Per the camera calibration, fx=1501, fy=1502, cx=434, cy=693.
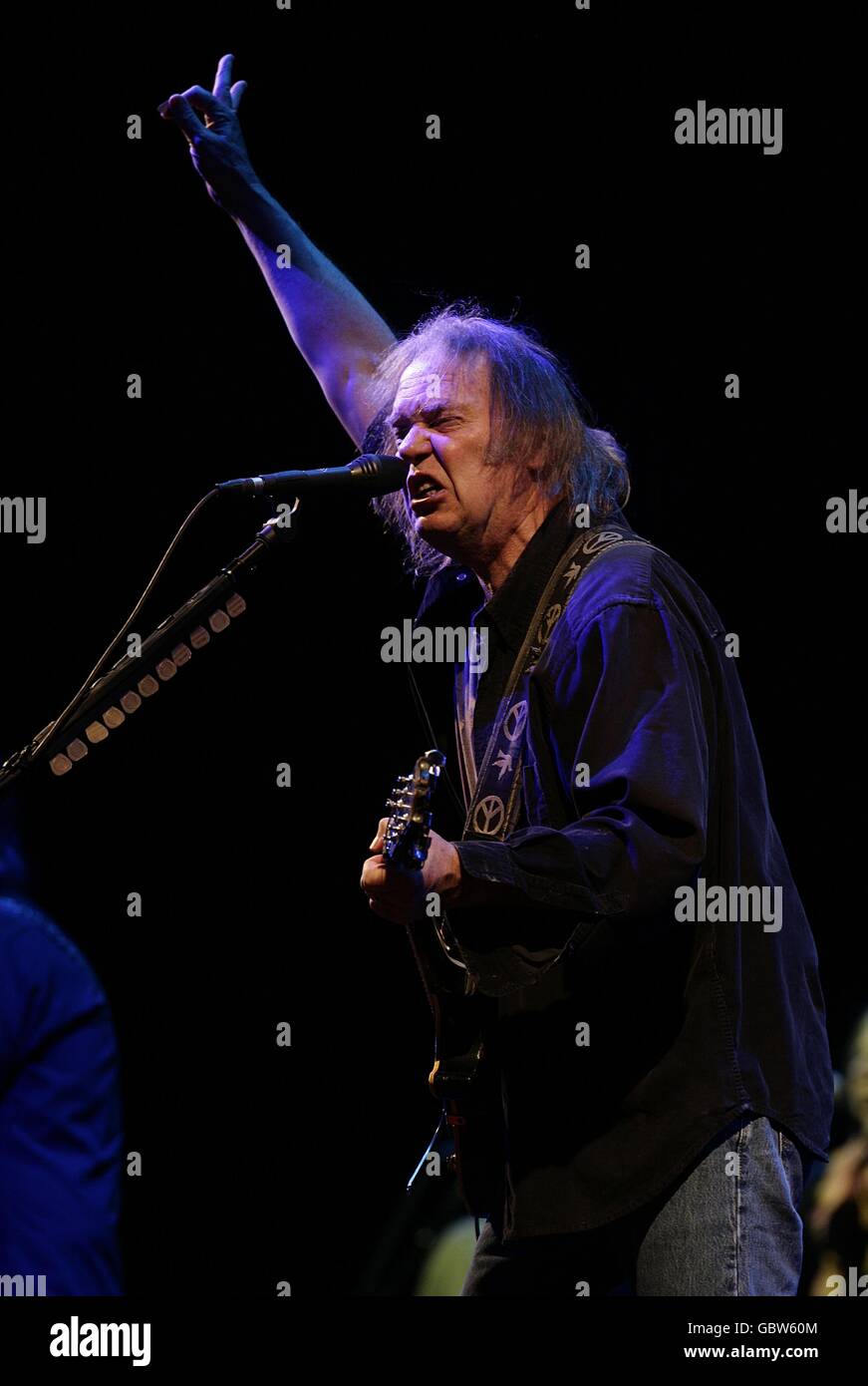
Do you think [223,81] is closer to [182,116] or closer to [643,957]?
[182,116]

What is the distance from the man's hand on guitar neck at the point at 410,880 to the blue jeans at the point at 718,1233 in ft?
1.95

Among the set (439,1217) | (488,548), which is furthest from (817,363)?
(439,1217)

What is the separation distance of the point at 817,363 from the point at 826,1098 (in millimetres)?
1770

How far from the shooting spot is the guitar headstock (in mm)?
1720

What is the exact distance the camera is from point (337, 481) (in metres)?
2.27

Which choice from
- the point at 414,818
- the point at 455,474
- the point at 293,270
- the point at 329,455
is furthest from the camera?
the point at 329,455

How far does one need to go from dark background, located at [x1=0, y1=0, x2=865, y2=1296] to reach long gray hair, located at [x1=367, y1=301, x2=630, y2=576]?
0.56 meters

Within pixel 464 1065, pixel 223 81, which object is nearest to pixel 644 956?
pixel 464 1065

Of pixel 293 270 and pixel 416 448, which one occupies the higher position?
pixel 293 270

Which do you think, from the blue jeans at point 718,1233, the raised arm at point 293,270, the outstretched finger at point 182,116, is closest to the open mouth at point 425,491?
the raised arm at point 293,270

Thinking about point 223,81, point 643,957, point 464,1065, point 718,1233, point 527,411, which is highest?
point 223,81

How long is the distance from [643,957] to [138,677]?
0.81 m

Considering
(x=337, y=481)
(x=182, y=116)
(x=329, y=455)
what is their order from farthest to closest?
(x=329, y=455) → (x=182, y=116) → (x=337, y=481)

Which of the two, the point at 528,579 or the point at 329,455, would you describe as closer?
the point at 528,579
